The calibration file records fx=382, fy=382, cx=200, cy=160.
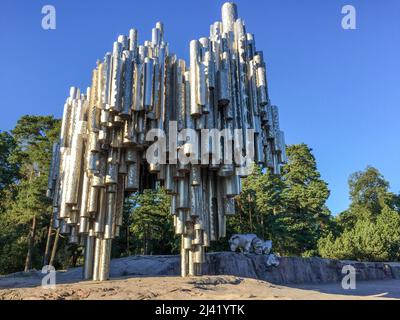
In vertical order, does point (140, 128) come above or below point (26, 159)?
below

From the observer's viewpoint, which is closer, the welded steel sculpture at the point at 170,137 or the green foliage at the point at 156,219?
the welded steel sculpture at the point at 170,137

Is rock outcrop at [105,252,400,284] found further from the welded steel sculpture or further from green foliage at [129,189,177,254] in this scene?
green foliage at [129,189,177,254]

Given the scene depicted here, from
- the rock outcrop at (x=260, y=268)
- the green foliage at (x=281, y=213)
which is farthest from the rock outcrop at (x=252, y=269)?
the green foliage at (x=281, y=213)

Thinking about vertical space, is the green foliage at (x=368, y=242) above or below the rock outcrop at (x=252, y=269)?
above

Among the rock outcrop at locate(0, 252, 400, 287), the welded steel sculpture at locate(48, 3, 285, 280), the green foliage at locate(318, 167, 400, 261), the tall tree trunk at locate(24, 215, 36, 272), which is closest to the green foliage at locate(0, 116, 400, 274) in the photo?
the green foliage at locate(318, 167, 400, 261)

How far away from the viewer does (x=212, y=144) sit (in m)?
10.9

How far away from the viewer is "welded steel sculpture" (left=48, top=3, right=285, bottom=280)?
35.1 feet

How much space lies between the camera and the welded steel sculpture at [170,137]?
1070 centimetres

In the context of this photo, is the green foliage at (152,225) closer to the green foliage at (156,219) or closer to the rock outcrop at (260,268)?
the green foliage at (156,219)

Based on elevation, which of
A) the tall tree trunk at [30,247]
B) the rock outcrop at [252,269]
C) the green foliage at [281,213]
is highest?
the green foliage at [281,213]
